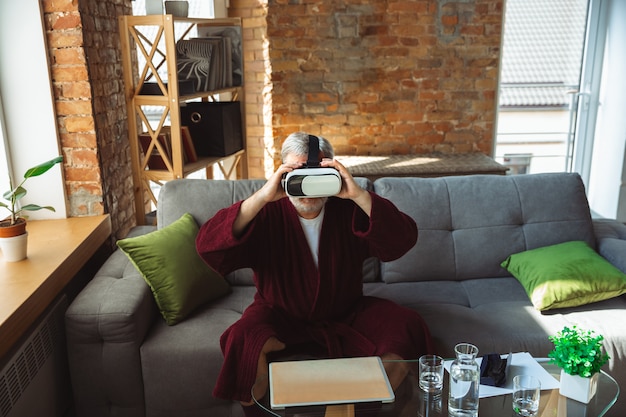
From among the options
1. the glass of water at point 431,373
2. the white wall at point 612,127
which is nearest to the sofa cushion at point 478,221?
the glass of water at point 431,373

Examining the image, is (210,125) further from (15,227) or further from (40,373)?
(40,373)

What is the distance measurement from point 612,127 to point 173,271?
348cm

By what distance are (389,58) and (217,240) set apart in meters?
2.52

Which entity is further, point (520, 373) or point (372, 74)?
point (372, 74)

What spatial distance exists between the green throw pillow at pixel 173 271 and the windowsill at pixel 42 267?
0.75 feet

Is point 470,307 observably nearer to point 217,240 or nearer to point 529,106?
point 217,240

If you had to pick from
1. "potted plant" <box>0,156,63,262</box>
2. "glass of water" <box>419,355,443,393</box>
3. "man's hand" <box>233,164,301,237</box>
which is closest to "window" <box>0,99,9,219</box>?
"potted plant" <box>0,156,63,262</box>

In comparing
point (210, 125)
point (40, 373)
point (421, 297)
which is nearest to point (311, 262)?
point (421, 297)

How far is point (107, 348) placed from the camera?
202 cm

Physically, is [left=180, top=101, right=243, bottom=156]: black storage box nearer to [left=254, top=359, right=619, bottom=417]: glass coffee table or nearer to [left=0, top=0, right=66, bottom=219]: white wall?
[left=0, top=0, right=66, bottom=219]: white wall

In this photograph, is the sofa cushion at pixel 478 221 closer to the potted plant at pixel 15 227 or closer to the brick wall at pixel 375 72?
the potted plant at pixel 15 227

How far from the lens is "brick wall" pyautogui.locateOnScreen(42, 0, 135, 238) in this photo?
238 centimetres

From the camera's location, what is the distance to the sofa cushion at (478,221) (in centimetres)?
254

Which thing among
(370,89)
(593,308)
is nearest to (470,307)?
(593,308)
